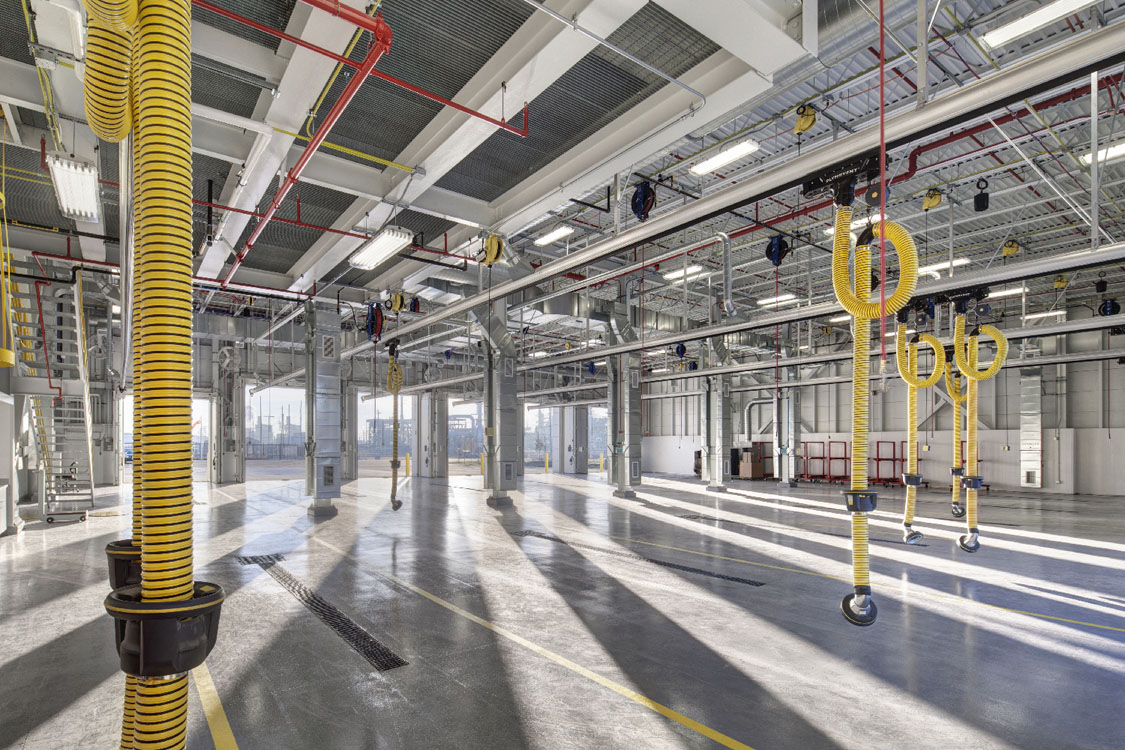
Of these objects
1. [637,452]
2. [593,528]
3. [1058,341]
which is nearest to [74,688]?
[593,528]

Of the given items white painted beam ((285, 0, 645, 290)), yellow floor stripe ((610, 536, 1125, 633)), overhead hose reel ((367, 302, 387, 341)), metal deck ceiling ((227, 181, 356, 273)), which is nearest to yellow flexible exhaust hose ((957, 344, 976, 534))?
yellow floor stripe ((610, 536, 1125, 633))

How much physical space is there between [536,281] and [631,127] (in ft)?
12.6

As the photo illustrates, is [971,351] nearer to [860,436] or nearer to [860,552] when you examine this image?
[860,436]

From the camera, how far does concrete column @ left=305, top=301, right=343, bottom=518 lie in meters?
17.4

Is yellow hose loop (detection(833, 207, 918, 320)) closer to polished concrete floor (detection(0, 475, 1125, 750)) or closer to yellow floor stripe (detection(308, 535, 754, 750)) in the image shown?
A: polished concrete floor (detection(0, 475, 1125, 750))

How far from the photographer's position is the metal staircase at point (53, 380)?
12930 mm

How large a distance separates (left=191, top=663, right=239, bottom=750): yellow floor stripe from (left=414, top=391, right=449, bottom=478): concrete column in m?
25.8

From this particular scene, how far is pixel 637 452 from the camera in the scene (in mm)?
22891

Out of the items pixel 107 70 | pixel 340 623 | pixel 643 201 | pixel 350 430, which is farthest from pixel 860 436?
pixel 350 430

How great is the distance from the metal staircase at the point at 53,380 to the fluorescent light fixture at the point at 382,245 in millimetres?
6392

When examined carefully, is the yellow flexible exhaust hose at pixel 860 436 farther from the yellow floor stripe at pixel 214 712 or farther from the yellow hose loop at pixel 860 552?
the yellow floor stripe at pixel 214 712

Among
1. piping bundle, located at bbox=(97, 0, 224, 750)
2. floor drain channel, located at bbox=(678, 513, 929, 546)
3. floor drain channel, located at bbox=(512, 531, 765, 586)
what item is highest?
piping bundle, located at bbox=(97, 0, 224, 750)

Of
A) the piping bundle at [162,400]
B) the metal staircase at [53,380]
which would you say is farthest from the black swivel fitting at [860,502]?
the metal staircase at [53,380]

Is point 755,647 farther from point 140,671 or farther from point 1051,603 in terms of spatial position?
point 140,671
